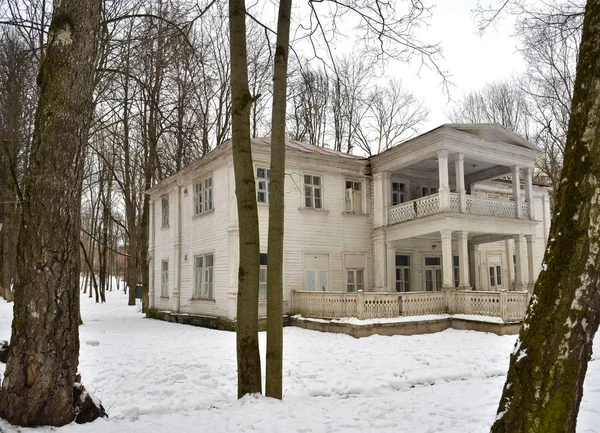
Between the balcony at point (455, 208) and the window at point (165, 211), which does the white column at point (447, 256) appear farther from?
the window at point (165, 211)

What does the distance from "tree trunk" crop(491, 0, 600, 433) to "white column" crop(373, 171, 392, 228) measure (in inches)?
606

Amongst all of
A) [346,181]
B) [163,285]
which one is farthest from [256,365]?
[163,285]

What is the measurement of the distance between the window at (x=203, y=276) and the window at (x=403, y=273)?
738 centimetres

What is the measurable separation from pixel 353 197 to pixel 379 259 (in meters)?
2.58

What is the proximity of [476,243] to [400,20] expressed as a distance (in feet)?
49.3

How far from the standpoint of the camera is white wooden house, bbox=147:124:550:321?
16.1 metres

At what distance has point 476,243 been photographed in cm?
2089

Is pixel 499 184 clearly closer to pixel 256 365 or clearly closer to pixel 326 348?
pixel 326 348

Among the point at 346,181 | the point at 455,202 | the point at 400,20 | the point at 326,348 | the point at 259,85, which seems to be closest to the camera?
the point at 400,20

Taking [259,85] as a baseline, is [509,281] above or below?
below

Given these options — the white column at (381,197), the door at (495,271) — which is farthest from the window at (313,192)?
the door at (495,271)

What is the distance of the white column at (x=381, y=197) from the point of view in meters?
18.5

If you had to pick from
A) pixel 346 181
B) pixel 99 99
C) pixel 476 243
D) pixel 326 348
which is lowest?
pixel 326 348

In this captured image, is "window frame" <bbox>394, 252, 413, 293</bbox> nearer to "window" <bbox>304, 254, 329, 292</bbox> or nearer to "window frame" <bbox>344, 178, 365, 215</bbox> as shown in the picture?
"window frame" <bbox>344, 178, 365, 215</bbox>
